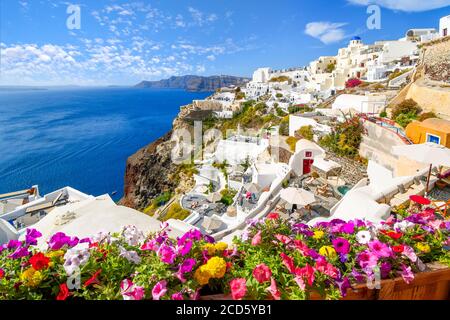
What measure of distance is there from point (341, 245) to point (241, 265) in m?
0.76

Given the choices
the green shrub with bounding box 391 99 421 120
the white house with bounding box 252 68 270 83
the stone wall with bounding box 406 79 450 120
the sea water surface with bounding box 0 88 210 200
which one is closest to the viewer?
the stone wall with bounding box 406 79 450 120

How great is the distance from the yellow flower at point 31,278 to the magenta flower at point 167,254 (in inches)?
27.7

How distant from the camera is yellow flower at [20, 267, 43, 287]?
Answer: 148cm

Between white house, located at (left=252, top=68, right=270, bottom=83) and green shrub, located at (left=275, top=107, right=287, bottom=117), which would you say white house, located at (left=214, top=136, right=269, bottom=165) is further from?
white house, located at (left=252, top=68, right=270, bottom=83)

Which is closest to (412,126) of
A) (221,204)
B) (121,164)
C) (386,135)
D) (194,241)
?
(386,135)

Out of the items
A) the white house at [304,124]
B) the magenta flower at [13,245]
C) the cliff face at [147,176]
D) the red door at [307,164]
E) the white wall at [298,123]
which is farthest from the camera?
the cliff face at [147,176]

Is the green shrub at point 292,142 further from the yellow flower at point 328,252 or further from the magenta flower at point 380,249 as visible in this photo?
the yellow flower at point 328,252

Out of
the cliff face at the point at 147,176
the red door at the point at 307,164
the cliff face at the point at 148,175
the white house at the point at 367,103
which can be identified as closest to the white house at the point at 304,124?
the red door at the point at 307,164

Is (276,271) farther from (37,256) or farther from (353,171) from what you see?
(353,171)

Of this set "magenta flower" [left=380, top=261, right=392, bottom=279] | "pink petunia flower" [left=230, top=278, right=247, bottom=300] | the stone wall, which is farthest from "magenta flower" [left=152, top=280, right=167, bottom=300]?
the stone wall

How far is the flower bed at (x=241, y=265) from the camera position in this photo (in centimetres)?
150

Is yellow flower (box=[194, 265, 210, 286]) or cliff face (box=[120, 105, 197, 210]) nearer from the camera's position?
yellow flower (box=[194, 265, 210, 286])

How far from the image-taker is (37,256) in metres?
1.62
